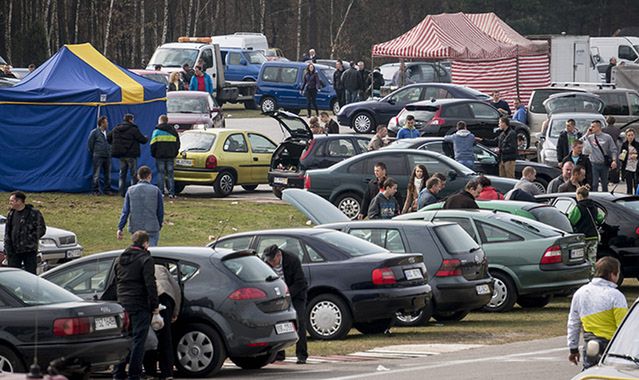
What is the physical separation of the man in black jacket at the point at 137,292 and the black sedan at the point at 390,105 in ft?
97.1

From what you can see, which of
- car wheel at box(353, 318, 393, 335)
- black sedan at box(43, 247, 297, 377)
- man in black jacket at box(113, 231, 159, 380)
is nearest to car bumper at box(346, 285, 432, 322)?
car wheel at box(353, 318, 393, 335)

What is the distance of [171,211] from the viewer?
30.8 m

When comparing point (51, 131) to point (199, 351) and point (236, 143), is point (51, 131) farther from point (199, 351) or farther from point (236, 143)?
point (199, 351)

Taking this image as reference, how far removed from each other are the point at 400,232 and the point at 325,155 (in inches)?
475

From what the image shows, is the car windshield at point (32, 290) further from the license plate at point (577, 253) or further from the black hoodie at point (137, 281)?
the license plate at point (577, 253)

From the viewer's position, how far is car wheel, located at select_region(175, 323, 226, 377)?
15.5 m

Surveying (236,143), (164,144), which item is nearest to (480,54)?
(236,143)

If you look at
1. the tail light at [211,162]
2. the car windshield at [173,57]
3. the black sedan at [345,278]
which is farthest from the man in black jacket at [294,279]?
the car windshield at [173,57]

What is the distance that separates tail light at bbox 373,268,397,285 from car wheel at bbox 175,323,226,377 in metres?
3.02

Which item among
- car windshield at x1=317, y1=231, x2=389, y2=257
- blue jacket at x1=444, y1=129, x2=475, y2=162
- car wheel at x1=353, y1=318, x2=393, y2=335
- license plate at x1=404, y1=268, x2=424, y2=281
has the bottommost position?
car wheel at x1=353, y1=318, x2=393, y2=335

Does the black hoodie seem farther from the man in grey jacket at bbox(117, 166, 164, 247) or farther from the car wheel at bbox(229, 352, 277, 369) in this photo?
the man in grey jacket at bbox(117, 166, 164, 247)

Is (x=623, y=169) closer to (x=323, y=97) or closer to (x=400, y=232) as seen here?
(x=400, y=232)

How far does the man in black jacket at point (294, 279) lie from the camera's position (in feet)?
54.6

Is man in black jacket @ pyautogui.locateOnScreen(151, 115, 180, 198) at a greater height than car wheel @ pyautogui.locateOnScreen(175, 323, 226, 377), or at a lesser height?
greater
